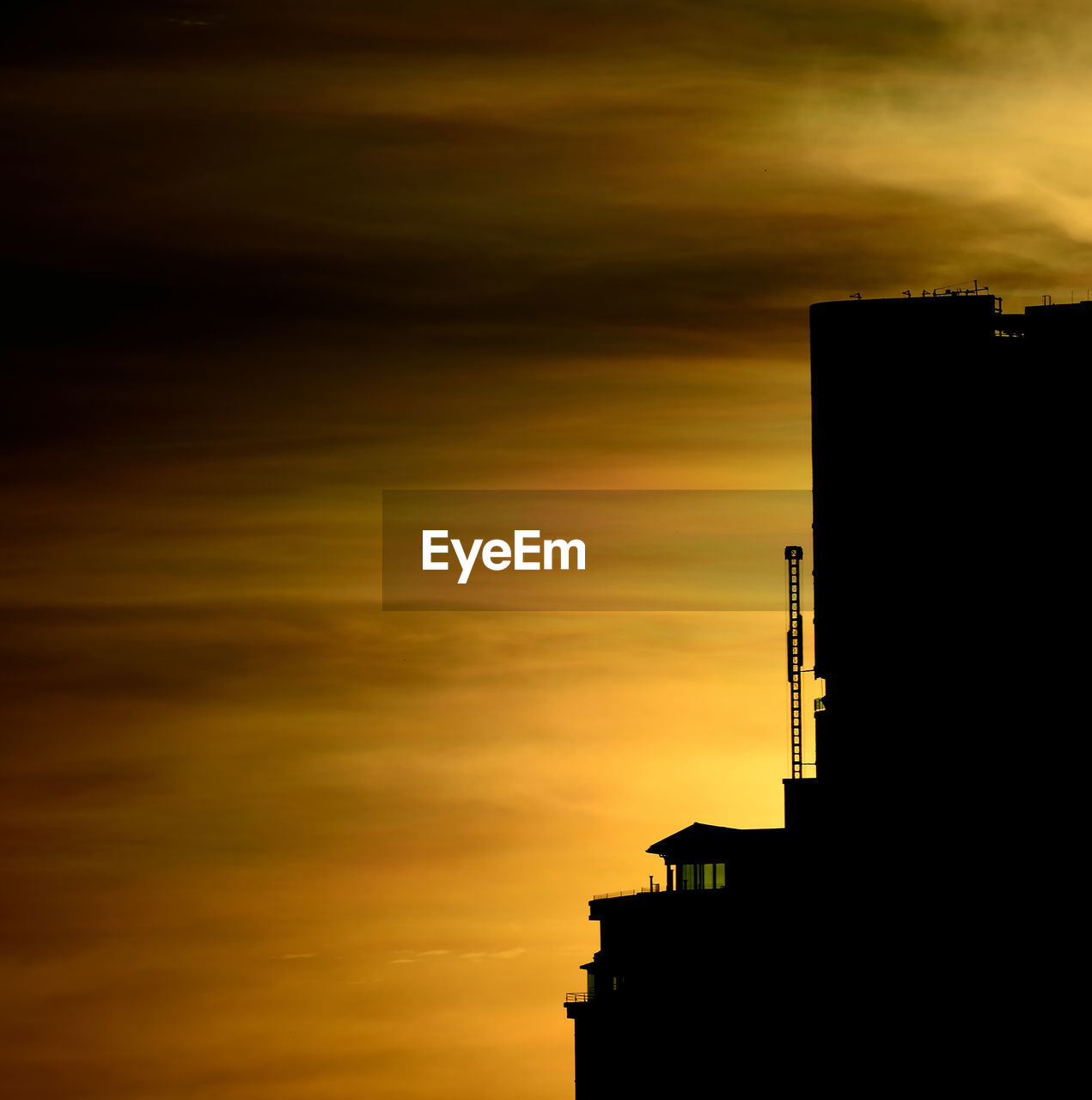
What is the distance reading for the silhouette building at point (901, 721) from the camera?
109 m

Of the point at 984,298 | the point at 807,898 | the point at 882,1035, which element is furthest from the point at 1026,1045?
the point at 984,298

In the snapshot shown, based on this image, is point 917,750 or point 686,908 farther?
point 686,908

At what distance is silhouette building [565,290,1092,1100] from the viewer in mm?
109188

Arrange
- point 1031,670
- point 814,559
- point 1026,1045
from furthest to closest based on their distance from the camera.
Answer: point 814,559, point 1031,670, point 1026,1045

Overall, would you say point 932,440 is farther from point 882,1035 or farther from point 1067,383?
point 882,1035

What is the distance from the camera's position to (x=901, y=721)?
113062mm

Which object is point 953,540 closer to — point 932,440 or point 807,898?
point 932,440

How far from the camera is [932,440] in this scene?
115 meters

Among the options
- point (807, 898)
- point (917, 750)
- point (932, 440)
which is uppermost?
point (932, 440)

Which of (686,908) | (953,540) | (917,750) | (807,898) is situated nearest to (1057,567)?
(953,540)

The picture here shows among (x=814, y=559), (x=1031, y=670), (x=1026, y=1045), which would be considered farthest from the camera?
(x=814, y=559)

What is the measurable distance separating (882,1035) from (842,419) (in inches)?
1459

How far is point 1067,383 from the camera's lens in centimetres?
11425

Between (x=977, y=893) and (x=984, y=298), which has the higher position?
(x=984, y=298)
